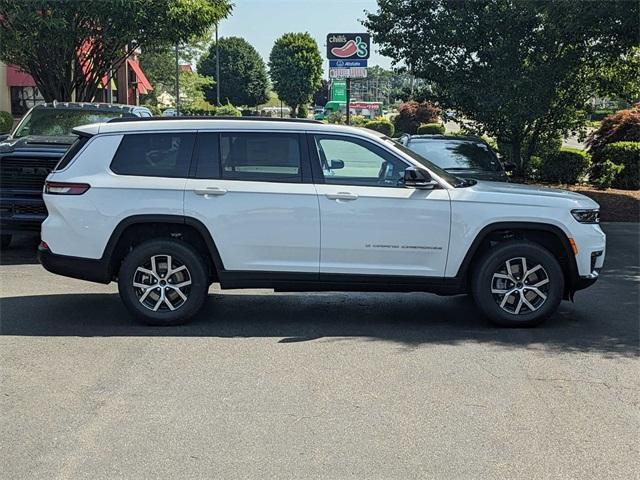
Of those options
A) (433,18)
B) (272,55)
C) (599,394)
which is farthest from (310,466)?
(272,55)

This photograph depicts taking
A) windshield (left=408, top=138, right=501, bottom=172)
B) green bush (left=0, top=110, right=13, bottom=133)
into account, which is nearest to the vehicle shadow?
windshield (left=408, top=138, right=501, bottom=172)

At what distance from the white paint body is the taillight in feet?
0.13

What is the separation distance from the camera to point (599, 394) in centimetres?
511

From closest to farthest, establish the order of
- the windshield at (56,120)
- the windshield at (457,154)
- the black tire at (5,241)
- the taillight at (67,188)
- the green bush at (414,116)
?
the taillight at (67,188)
the black tire at (5,241)
the windshield at (56,120)
the windshield at (457,154)
the green bush at (414,116)

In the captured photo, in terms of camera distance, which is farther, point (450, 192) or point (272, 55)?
point (272, 55)

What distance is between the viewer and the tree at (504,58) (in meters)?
15.6

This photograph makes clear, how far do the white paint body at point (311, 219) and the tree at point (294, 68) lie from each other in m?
70.9

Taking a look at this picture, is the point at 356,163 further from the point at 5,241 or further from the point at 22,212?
the point at 5,241

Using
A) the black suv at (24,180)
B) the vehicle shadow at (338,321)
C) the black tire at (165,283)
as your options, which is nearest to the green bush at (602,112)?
the vehicle shadow at (338,321)

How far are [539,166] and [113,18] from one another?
1089 centimetres

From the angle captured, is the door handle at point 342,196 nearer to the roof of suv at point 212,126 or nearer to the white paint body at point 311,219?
the white paint body at point 311,219

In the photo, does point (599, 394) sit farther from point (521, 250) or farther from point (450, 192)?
point (450, 192)

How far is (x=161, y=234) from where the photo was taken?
6730mm

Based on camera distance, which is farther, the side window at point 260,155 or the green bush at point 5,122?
the green bush at point 5,122
